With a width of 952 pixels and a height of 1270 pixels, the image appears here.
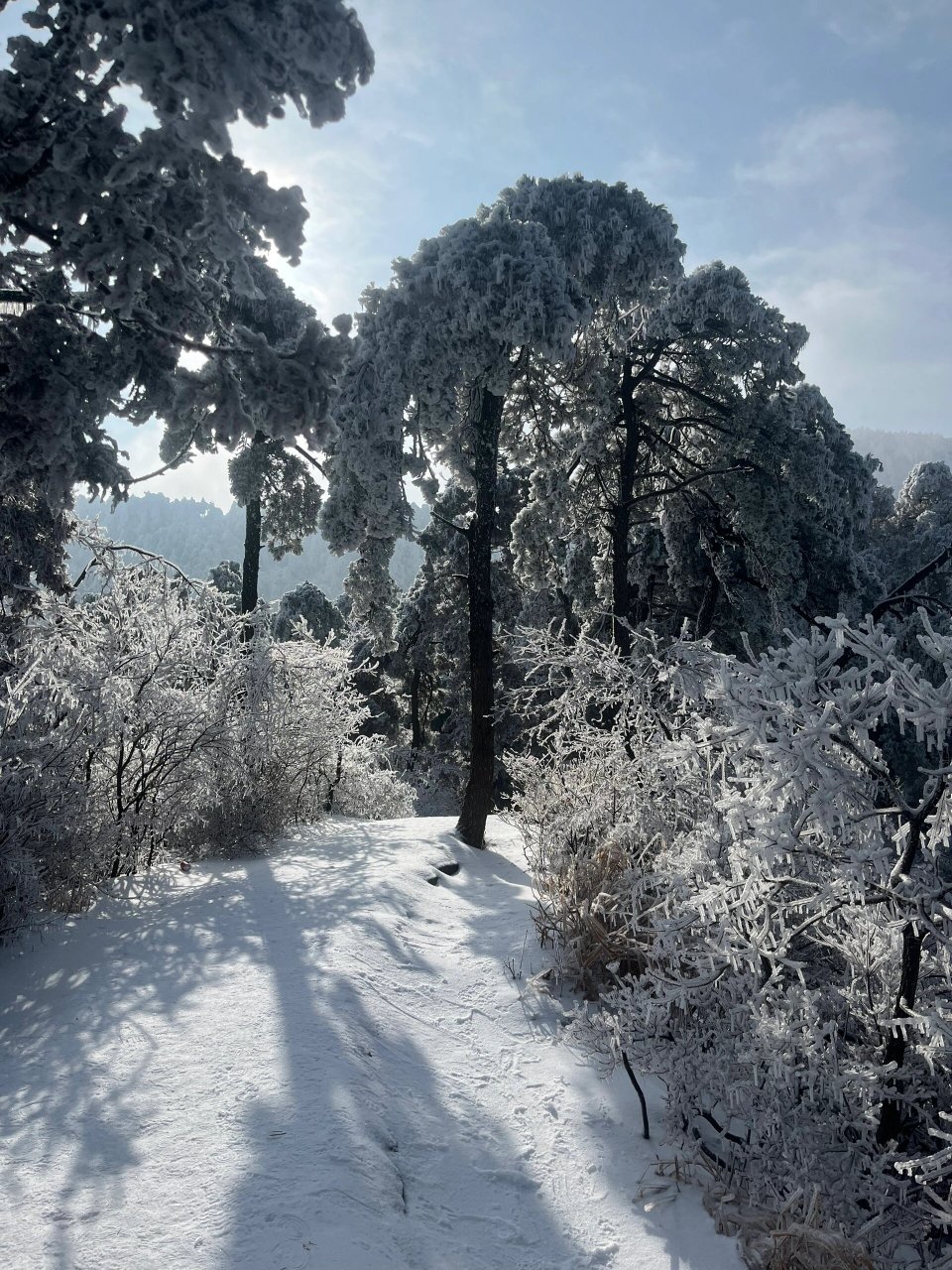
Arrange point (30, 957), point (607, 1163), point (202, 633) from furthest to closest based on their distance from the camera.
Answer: point (202, 633) → point (30, 957) → point (607, 1163)

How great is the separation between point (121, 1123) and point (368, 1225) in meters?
1.22

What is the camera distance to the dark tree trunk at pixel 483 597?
1020 cm

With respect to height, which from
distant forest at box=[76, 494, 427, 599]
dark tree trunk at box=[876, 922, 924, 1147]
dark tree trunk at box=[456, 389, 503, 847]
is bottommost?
dark tree trunk at box=[876, 922, 924, 1147]

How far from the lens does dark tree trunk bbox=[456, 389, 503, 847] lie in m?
10.2

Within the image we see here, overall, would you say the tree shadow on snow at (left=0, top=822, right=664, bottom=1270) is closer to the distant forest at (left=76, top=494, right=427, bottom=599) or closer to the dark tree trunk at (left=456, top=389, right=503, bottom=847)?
the dark tree trunk at (left=456, top=389, right=503, bottom=847)

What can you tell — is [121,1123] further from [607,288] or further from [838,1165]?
[607,288]

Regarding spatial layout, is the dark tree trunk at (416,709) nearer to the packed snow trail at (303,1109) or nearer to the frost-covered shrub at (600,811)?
the frost-covered shrub at (600,811)

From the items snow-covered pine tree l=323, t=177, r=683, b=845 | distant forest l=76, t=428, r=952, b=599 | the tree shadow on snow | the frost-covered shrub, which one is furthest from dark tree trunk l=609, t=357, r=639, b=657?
distant forest l=76, t=428, r=952, b=599

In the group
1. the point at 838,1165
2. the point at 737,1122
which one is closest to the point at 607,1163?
the point at 737,1122

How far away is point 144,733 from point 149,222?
202 inches

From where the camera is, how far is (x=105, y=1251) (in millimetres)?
2686

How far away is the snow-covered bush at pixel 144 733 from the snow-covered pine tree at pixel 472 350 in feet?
6.81

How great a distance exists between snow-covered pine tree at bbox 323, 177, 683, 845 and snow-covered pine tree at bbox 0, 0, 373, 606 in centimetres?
462

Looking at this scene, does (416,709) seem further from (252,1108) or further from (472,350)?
(252,1108)
